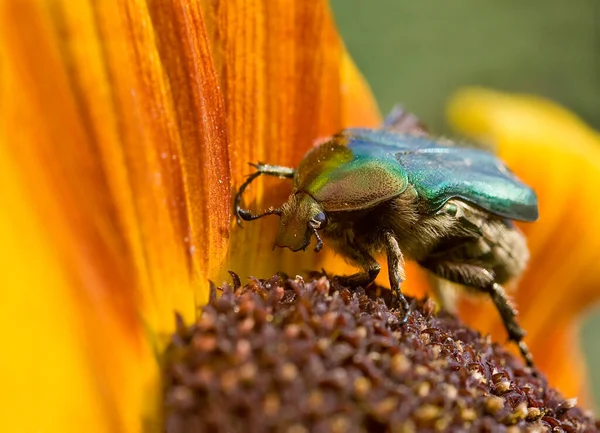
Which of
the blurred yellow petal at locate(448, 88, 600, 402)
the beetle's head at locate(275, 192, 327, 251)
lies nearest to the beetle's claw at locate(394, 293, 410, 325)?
the beetle's head at locate(275, 192, 327, 251)

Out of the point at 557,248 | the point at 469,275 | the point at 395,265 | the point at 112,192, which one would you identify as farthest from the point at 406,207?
the point at 557,248

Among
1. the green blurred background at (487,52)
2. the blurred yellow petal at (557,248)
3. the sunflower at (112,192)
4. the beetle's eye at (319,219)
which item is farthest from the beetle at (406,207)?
the green blurred background at (487,52)

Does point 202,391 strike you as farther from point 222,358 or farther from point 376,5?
point 376,5

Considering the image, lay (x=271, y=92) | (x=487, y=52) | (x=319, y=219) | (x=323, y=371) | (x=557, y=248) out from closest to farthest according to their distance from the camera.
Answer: (x=323, y=371) < (x=319, y=219) < (x=271, y=92) < (x=557, y=248) < (x=487, y=52)

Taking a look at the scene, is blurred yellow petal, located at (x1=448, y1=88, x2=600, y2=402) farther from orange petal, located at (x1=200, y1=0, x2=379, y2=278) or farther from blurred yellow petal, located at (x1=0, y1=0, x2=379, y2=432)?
blurred yellow petal, located at (x1=0, y1=0, x2=379, y2=432)

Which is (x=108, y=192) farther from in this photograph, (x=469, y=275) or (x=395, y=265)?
(x=469, y=275)

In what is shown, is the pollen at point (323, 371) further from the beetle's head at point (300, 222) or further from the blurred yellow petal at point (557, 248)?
the blurred yellow petal at point (557, 248)

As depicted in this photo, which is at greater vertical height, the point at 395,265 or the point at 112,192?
the point at 112,192

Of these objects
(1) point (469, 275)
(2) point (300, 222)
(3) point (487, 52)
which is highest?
(2) point (300, 222)
